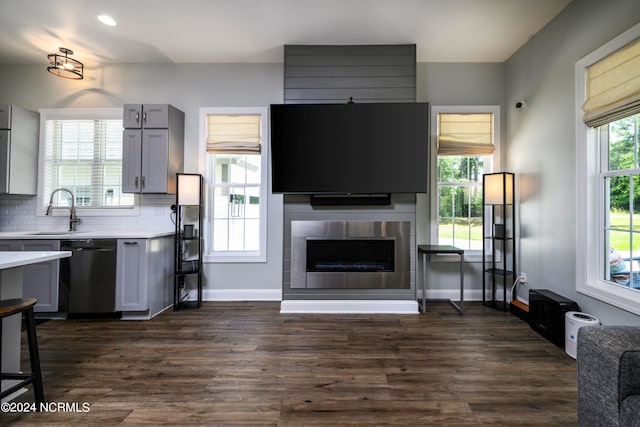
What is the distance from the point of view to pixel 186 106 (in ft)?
12.3

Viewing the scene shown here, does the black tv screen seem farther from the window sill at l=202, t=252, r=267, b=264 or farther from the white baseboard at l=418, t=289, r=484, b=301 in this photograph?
the white baseboard at l=418, t=289, r=484, b=301

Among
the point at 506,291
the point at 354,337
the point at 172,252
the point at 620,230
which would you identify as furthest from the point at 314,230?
the point at 620,230

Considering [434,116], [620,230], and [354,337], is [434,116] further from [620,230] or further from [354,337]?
[354,337]

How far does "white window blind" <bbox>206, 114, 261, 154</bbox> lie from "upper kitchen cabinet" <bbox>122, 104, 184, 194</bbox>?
1.61 feet

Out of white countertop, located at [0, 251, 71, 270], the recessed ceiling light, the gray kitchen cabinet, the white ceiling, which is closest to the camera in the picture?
white countertop, located at [0, 251, 71, 270]

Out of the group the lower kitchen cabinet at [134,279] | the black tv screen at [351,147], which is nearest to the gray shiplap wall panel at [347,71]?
the black tv screen at [351,147]

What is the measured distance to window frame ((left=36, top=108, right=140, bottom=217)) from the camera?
368 centimetres

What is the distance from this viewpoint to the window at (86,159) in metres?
3.71

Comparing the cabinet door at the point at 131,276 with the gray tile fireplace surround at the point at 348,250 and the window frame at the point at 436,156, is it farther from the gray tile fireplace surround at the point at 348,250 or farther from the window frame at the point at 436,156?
the window frame at the point at 436,156

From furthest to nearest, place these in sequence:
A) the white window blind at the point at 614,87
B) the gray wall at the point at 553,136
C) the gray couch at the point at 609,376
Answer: the gray wall at the point at 553,136 < the white window blind at the point at 614,87 < the gray couch at the point at 609,376

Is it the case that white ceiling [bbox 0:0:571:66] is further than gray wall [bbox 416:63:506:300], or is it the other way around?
gray wall [bbox 416:63:506:300]

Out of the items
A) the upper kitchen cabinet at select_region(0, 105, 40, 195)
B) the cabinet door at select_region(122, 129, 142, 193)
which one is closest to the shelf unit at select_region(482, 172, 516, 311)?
the cabinet door at select_region(122, 129, 142, 193)

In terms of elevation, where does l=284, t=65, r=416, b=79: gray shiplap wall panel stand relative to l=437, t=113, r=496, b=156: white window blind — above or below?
above

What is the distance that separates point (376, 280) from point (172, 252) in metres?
2.45
